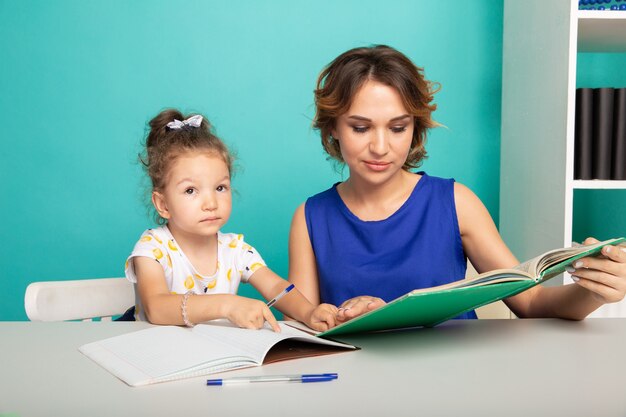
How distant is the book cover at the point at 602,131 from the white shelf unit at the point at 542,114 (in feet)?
0.16

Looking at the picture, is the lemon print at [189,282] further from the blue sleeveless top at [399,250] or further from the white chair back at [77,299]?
the blue sleeveless top at [399,250]

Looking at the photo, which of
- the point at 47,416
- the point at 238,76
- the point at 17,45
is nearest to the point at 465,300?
the point at 47,416

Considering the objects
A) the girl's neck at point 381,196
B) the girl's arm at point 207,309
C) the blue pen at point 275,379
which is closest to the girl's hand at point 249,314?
the girl's arm at point 207,309

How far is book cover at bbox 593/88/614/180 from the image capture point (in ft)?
6.16

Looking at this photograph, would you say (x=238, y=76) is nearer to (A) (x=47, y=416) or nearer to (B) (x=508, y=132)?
(B) (x=508, y=132)

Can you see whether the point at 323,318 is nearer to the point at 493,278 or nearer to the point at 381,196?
the point at 493,278

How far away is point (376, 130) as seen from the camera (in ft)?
4.51

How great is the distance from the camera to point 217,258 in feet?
5.11

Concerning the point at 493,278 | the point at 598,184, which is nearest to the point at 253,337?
the point at 493,278

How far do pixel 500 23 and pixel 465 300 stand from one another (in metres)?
1.76

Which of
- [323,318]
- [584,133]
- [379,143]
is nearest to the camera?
[323,318]

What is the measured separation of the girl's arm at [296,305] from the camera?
3.58 ft

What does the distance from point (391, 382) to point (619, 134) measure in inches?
55.9

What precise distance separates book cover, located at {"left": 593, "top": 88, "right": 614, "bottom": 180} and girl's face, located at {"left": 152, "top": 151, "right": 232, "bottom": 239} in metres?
1.08
